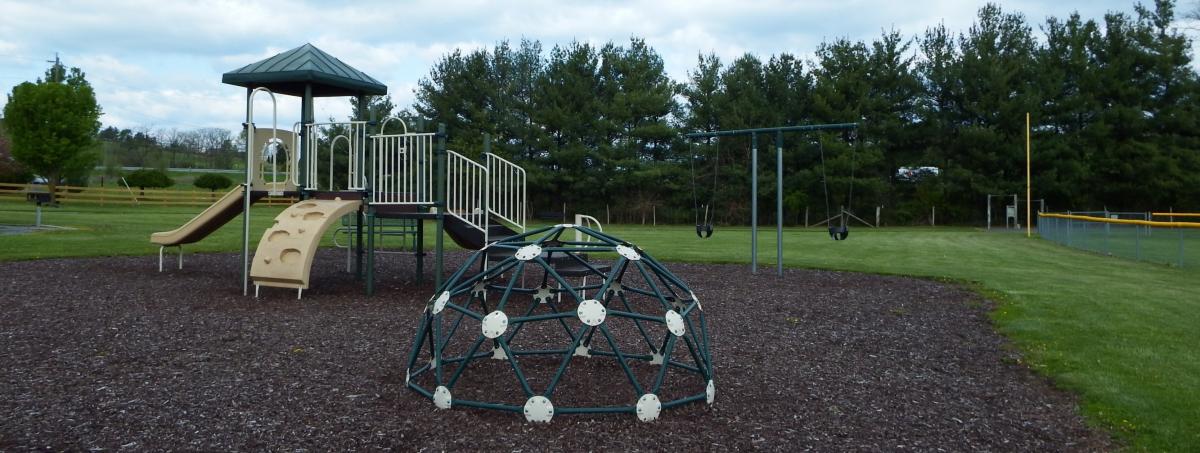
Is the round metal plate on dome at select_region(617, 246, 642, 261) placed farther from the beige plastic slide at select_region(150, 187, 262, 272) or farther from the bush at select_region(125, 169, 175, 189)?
the bush at select_region(125, 169, 175, 189)

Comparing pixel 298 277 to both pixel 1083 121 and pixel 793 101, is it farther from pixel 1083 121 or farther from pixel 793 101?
pixel 1083 121

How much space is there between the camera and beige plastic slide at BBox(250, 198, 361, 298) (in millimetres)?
9250

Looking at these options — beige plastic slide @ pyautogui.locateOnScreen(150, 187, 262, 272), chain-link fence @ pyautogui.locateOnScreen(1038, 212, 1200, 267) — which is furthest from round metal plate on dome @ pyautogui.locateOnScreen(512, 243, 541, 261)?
chain-link fence @ pyautogui.locateOnScreen(1038, 212, 1200, 267)

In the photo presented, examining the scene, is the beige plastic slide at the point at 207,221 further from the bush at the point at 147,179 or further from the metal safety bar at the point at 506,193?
the bush at the point at 147,179

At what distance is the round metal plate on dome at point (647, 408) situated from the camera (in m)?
4.43

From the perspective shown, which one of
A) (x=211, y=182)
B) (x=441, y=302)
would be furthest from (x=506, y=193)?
(x=211, y=182)

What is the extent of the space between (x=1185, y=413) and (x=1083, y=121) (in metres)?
38.1

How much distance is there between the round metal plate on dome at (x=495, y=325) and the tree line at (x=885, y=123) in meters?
30.3

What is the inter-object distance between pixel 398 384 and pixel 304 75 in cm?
631

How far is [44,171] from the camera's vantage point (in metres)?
40.5

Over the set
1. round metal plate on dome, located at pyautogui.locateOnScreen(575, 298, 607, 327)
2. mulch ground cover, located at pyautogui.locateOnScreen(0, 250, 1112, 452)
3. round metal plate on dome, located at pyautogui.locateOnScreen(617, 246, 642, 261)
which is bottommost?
mulch ground cover, located at pyautogui.locateOnScreen(0, 250, 1112, 452)

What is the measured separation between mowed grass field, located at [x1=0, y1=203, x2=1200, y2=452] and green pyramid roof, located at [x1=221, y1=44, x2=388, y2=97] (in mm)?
6110

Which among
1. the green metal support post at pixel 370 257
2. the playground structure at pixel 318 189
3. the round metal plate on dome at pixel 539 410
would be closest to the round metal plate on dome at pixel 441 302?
the round metal plate on dome at pixel 539 410

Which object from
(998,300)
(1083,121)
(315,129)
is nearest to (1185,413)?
(998,300)
